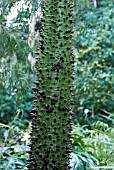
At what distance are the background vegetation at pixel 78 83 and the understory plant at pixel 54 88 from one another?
40cm

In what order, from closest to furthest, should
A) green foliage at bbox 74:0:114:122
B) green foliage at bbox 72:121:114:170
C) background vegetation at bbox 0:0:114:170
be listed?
green foliage at bbox 72:121:114:170, background vegetation at bbox 0:0:114:170, green foliage at bbox 74:0:114:122

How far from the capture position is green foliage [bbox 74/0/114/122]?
5.84m

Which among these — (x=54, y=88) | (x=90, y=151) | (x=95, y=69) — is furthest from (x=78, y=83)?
(x=54, y=88)

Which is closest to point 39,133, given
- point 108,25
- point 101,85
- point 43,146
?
point 43,146

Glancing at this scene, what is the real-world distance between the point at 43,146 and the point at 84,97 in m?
3.72

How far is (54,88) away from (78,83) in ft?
12.2

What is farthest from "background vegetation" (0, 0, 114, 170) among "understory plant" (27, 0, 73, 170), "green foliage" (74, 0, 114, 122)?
"understory plant" (27, 0, 73, 170)

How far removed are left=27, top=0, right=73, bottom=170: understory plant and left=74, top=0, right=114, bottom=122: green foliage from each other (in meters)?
3.45

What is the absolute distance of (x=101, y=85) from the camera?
5.82 m

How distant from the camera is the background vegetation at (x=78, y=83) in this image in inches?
125

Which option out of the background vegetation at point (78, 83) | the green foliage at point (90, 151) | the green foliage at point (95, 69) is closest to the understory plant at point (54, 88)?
the background vegetation at point (78, 83)

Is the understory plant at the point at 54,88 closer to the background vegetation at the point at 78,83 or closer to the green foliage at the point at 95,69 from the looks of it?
the background vegetation at the point at 78,83

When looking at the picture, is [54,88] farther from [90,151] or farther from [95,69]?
[95,69]

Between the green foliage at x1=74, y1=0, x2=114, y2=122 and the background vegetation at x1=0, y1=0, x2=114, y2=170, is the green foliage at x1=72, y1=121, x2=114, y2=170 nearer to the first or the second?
the background vegetation at x1=0, y1=0, x2=114, y2=170
